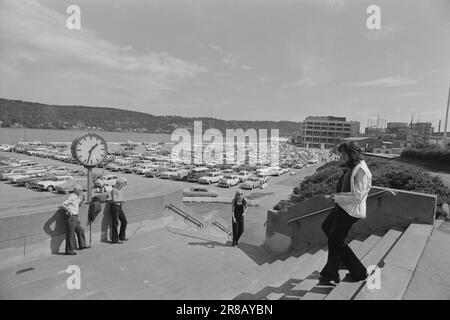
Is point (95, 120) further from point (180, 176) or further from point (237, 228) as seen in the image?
point (237, 228)

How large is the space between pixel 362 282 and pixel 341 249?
0.42m

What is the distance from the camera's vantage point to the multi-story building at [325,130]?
4624 inches

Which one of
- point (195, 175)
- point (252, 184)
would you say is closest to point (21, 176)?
point (195, 175)

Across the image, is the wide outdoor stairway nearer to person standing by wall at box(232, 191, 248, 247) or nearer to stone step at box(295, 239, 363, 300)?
stone step at box(295, 239, 363, 300)

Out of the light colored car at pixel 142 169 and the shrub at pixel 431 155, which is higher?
the shrub at pixel 431 155

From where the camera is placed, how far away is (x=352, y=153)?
3189 mm

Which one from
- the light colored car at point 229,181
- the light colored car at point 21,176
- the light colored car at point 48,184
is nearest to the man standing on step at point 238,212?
the light colored car at point 48,184

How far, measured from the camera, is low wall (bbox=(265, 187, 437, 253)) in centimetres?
554

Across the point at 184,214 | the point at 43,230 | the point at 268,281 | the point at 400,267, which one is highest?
the point at 400,267

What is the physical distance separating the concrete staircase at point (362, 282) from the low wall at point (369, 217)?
1.00ft

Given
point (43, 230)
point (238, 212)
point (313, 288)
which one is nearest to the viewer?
point (313, 288)

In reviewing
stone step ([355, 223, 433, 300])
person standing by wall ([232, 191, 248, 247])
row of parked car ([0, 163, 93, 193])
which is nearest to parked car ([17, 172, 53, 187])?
row of parked car ([0, 163, 93, 193])

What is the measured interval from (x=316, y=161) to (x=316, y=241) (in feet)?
222

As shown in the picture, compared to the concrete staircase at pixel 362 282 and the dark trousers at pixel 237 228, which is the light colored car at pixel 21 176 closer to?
the dark trousers at pixel 237 228
